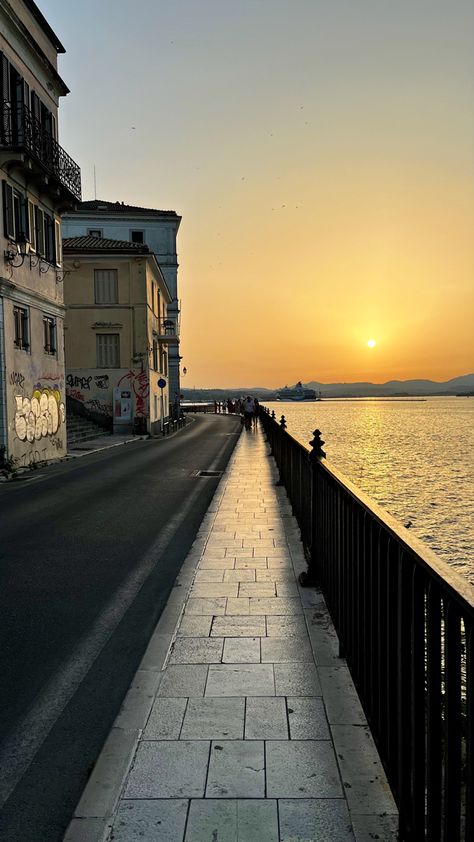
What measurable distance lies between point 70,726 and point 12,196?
16682 mm

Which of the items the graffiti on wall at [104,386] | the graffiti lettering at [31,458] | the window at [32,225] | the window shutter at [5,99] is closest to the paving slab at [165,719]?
the graffiti lettering at [31,458]

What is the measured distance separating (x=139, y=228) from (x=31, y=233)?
4068cm

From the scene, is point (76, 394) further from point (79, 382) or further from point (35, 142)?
point (35, 142)

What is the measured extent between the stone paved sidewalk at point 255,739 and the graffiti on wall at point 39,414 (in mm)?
13550

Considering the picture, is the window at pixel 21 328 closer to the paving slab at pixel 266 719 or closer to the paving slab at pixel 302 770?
the paving slab at pixel 266 719

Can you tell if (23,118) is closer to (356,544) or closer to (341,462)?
(356,544)

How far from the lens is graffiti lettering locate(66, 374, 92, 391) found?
3412cm

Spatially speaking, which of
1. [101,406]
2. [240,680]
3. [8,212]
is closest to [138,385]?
[101,406]

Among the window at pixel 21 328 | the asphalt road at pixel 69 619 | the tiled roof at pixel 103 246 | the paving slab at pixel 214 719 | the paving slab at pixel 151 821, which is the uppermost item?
the tiled roof at pixel 103 246

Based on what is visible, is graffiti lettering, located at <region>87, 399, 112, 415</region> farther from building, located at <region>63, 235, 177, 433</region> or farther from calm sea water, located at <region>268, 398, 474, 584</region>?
calm sea water, located at <region>268, 398, 474, 584</region>

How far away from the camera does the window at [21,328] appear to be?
17.9 meters

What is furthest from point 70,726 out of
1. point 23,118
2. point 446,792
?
point 23,118

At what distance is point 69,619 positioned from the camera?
5496mm

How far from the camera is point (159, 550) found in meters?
8.02
